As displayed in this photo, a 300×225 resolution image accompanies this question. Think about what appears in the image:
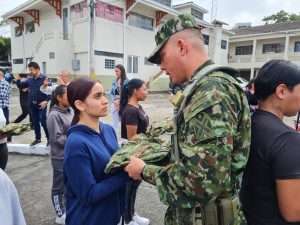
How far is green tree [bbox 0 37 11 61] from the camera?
34181 mm

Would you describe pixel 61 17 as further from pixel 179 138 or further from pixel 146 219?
pixel 179 138

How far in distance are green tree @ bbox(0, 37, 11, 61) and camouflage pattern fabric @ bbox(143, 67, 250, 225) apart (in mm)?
38239

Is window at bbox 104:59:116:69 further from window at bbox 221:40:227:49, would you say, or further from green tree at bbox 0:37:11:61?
green tree at bbox 0:37:11:61

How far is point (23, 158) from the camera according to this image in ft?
18.2

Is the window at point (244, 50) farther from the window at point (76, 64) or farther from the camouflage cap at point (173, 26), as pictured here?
the camouflage cap at point (173, 26)

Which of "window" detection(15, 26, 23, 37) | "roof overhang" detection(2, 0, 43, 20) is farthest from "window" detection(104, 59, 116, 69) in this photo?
"window" detection(15, 26, 23, 37)

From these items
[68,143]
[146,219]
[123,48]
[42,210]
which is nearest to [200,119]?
[68,143]

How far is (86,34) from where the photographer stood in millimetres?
19172

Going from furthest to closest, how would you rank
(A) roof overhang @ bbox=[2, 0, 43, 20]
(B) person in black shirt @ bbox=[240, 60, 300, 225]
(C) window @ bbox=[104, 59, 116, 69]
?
(A) roof overhang @ bbox=[2, 0, 43, 20]
(C) window @ bbox=[104, 59, 116, 69]
(B) person in black shirt @ bbox=[240, 60, 300, 225]

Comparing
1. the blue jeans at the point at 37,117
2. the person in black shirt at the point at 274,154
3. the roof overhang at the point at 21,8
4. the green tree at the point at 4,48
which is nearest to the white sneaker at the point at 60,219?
the person in black shirt at the point at 274,154

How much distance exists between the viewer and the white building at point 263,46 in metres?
27.1

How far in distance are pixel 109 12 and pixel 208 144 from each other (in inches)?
787

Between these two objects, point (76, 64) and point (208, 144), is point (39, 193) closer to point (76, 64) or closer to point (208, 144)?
point (208, 144)

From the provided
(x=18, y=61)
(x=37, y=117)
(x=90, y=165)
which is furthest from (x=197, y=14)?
(x=90, y=165)
